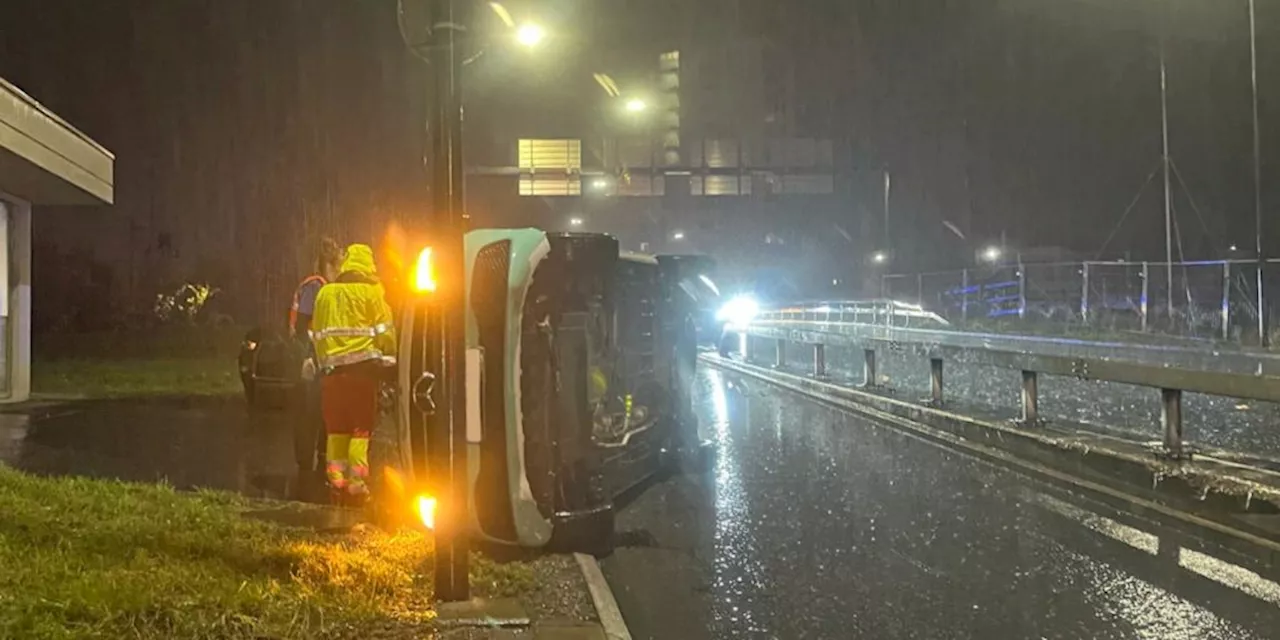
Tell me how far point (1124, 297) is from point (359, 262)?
92.0ft

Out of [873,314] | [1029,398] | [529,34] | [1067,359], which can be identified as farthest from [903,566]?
[873,314]

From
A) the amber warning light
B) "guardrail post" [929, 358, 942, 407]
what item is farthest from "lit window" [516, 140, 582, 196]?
the amber warning light

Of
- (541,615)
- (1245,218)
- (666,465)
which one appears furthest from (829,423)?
(1245,218)

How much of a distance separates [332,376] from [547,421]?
2.03 metres

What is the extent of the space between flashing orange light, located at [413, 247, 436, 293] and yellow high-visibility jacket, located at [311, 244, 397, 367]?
185 cm

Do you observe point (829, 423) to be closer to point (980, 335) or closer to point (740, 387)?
point (740, 387)

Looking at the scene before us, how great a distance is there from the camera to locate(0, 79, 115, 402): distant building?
1228 cm

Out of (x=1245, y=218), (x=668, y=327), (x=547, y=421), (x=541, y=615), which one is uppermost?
(x=1245, y=218)

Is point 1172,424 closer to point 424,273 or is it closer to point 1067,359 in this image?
point 1067,359

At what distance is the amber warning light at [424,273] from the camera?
5.62 meters

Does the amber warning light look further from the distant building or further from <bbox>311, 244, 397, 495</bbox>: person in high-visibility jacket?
the distant building

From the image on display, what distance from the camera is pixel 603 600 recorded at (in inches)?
219

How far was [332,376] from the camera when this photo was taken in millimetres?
7500

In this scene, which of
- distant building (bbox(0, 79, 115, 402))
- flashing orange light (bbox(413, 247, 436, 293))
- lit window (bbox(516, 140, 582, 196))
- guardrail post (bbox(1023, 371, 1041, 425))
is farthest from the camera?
lit window (bbox(516, 140, 582, 196))
